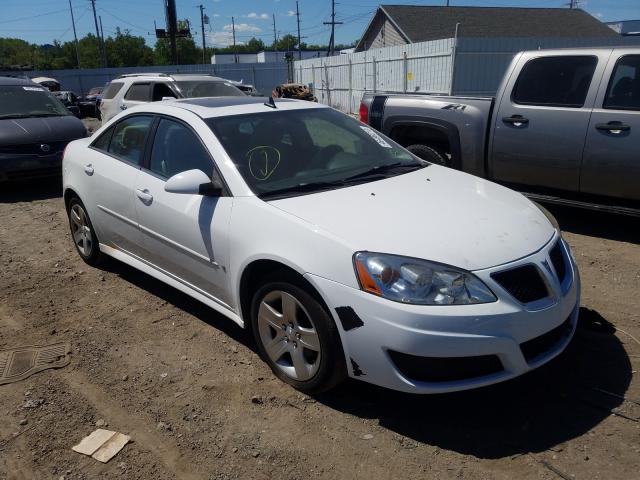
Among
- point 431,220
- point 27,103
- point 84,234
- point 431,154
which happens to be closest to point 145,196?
point 84,234

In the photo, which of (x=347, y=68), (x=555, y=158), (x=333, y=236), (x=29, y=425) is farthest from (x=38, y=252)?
(x=347, y=68)

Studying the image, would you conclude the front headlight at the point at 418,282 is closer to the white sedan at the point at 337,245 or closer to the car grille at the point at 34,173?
the white sedan at the point at 337,245

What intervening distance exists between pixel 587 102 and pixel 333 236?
3891mm

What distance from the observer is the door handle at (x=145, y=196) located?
3.91m

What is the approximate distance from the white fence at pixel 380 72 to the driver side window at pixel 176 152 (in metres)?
15.9

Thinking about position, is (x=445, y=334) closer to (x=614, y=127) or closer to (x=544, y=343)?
(x=544, y=343)

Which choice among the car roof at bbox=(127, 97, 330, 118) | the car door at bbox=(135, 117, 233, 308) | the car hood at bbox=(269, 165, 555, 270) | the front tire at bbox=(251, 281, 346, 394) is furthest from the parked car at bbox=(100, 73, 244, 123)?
the front tire at bbox=(251, 281, 346, 394)

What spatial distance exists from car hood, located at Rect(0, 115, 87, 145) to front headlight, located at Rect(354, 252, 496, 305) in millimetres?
7582

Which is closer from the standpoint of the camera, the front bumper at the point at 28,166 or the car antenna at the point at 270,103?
the car antenna at the point at 270,103

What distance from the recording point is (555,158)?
5.60 metres

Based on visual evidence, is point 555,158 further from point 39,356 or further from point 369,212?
point 39,356

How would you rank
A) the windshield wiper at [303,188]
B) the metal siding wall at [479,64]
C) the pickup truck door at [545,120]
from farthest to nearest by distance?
the metal siding wall at [479,64]
the pickup truck door at [545,120]
the windshield wiper at [303,188]

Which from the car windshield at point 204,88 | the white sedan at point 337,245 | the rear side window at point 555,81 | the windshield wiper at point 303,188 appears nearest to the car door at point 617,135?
the rear side window at point 555,81

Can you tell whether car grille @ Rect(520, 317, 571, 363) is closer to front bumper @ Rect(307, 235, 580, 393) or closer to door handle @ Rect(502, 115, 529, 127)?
front bumper @ Rect(307, 235, 580, 393)
